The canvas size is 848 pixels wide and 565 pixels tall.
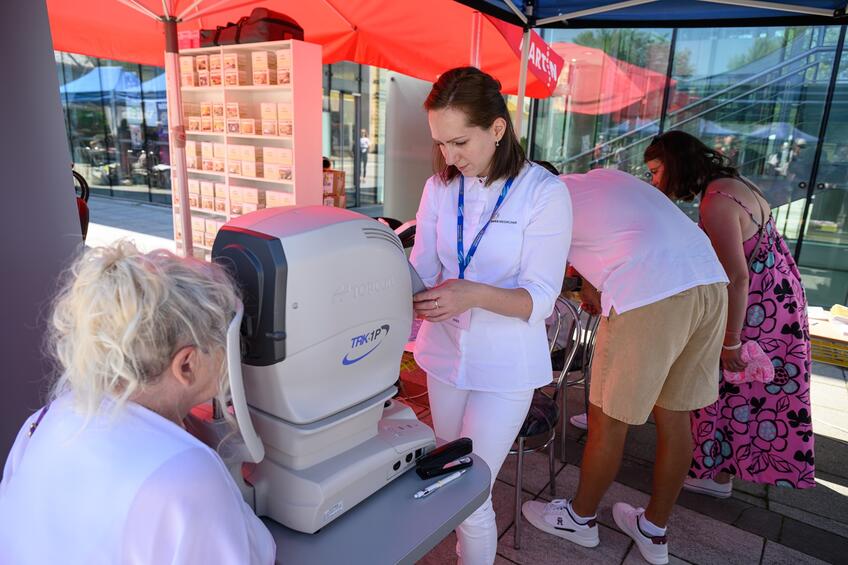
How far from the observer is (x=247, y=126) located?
4.55m

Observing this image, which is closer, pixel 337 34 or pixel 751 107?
pixel 337 34

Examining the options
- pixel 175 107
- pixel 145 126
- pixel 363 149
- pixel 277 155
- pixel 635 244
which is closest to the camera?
pixel 635 244

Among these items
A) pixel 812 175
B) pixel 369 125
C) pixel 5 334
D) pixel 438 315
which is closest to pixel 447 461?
pixel 438 315

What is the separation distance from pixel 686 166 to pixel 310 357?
69.8 inches

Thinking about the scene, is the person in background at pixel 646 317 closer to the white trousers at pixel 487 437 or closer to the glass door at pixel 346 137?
the white trousers at pixel 487 437

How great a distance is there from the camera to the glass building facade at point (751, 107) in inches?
210

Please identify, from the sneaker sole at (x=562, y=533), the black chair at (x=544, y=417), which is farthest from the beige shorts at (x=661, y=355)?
the sneaker sole at (x=562, y=533)

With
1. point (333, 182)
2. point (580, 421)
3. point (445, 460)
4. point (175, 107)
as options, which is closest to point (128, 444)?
point (445, 460)

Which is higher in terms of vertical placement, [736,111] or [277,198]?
[736,111]

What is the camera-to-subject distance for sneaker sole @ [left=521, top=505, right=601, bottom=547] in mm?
2055

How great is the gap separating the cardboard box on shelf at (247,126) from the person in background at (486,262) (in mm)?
3487

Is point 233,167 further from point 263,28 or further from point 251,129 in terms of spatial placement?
point 263,28

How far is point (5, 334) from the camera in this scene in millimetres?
1213

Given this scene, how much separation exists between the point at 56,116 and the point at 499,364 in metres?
1.20
